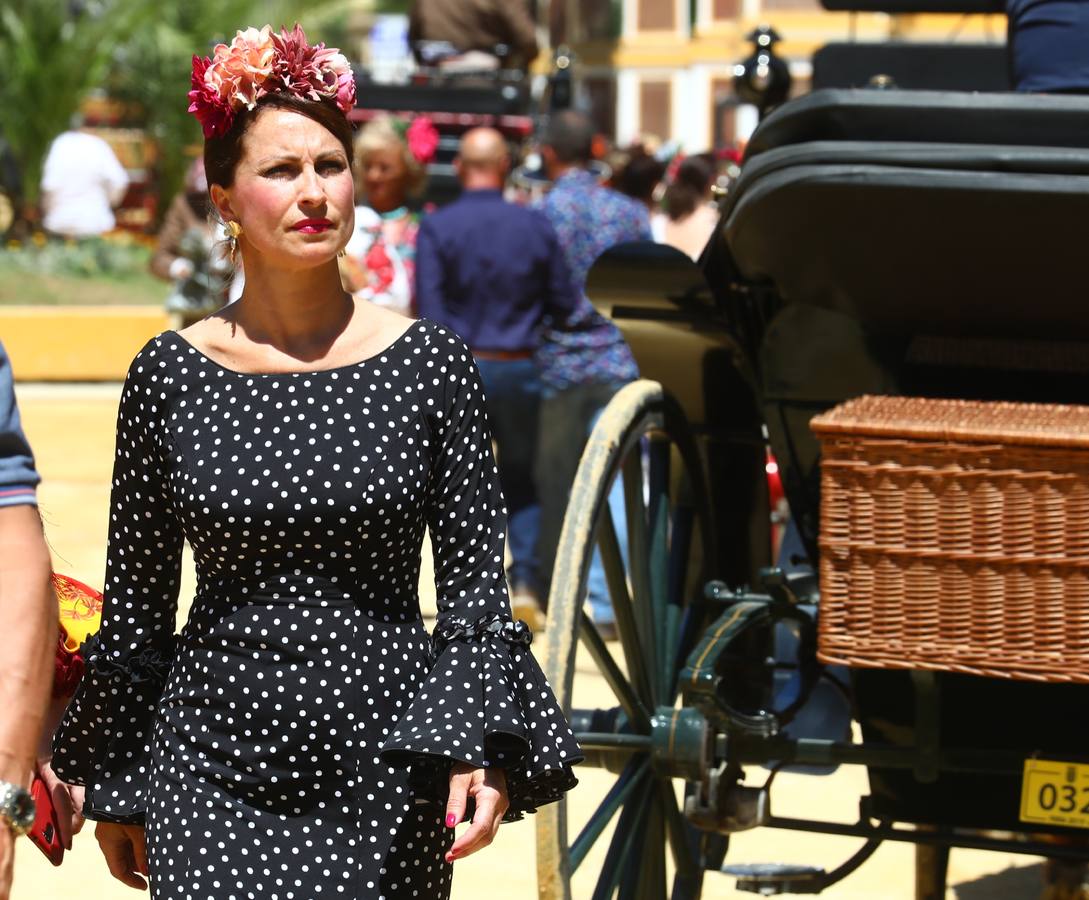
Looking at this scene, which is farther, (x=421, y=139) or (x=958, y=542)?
(x=421, y=139)

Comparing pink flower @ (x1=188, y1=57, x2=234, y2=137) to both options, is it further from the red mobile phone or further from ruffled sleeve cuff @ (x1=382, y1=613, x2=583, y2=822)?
the red mobile phone

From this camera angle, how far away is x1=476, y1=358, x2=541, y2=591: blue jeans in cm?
747

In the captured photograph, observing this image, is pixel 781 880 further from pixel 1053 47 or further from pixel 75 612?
pixel 1053 47

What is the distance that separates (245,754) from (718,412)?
2007 mm

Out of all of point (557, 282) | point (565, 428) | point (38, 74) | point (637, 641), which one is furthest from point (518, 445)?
point (38, 74)

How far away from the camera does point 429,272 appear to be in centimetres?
724

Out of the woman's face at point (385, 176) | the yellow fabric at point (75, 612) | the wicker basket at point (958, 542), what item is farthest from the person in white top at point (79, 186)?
the wicker basket at point (958, 542)

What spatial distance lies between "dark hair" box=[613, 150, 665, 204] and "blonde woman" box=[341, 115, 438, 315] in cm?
159

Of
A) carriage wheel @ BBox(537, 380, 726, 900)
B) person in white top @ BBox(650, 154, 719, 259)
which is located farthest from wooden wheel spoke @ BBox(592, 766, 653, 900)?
person in white top @ BBox(650, 154, 719, 259)

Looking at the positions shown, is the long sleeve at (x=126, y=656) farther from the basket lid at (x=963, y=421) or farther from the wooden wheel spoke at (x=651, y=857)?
the wooden wheel spoke at (x=651, y=857)

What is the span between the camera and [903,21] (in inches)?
1620

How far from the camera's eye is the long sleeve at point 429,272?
23.7 ft

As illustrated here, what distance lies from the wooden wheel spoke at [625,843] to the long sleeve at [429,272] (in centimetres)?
354

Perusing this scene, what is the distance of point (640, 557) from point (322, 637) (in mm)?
1688
